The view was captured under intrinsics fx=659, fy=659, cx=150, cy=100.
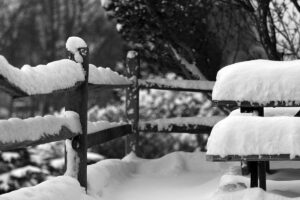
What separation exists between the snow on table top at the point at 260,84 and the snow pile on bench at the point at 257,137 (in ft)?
0.92

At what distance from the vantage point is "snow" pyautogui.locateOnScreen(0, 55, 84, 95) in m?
3.40

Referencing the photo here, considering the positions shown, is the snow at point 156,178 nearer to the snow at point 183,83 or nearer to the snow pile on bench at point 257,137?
the snow at point 183,83

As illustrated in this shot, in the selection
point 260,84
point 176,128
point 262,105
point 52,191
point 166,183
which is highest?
point 260,84

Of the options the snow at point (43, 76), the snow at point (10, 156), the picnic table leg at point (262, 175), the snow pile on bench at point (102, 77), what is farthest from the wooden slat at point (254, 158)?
the snow at point (10, 156)

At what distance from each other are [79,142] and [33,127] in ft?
3.34

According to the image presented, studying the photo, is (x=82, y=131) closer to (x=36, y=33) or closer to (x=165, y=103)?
(x=165, y=103)

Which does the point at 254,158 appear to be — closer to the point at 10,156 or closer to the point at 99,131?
the point at 99,131

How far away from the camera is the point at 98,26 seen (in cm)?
2852

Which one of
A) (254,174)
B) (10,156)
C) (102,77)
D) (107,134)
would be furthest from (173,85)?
(10,156)

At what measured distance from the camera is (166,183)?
5996 millimetres

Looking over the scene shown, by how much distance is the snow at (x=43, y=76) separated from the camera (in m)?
3.40

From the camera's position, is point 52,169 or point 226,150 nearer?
point 226,150

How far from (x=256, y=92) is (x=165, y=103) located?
326 inches

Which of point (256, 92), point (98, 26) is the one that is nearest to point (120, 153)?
point (256, 92)
